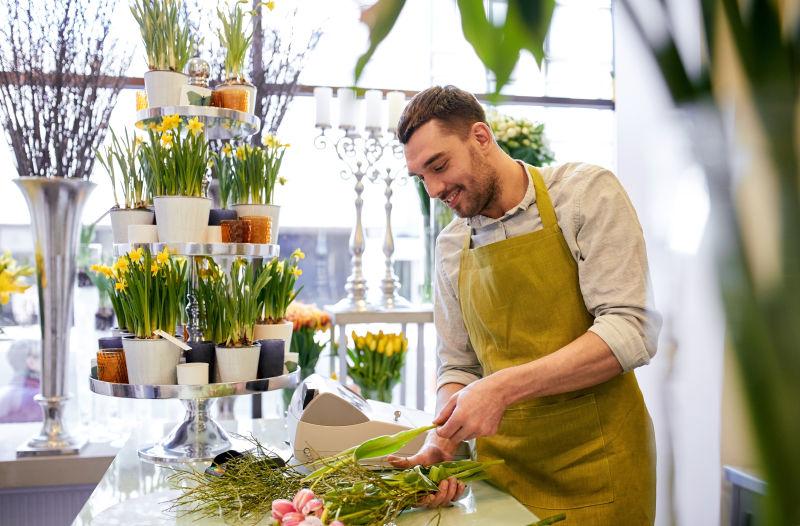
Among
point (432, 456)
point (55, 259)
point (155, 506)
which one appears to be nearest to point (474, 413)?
point (432, 456)

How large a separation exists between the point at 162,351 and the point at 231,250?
0.29m

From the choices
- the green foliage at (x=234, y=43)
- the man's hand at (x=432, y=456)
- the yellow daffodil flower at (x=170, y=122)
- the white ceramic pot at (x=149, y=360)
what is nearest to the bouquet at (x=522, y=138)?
the green foliage at (x=234, y=43)

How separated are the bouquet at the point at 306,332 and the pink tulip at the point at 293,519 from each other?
2.02 meters

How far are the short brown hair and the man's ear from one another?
0.01 m

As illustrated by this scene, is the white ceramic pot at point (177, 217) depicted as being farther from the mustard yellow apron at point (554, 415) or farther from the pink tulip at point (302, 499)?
the pink tulip at point (302, 499)

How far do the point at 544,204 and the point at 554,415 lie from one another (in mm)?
425

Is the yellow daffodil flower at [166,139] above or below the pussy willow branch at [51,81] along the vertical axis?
below

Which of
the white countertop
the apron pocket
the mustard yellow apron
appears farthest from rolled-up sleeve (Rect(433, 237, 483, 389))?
the white countertop

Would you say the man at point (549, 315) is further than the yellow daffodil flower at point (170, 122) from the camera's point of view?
No

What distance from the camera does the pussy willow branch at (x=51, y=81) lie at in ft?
8.13

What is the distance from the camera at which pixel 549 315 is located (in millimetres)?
1540

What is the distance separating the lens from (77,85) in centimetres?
254

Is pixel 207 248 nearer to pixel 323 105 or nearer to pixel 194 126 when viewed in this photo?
pixel 194 126

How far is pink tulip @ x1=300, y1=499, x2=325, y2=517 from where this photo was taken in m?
1.00
